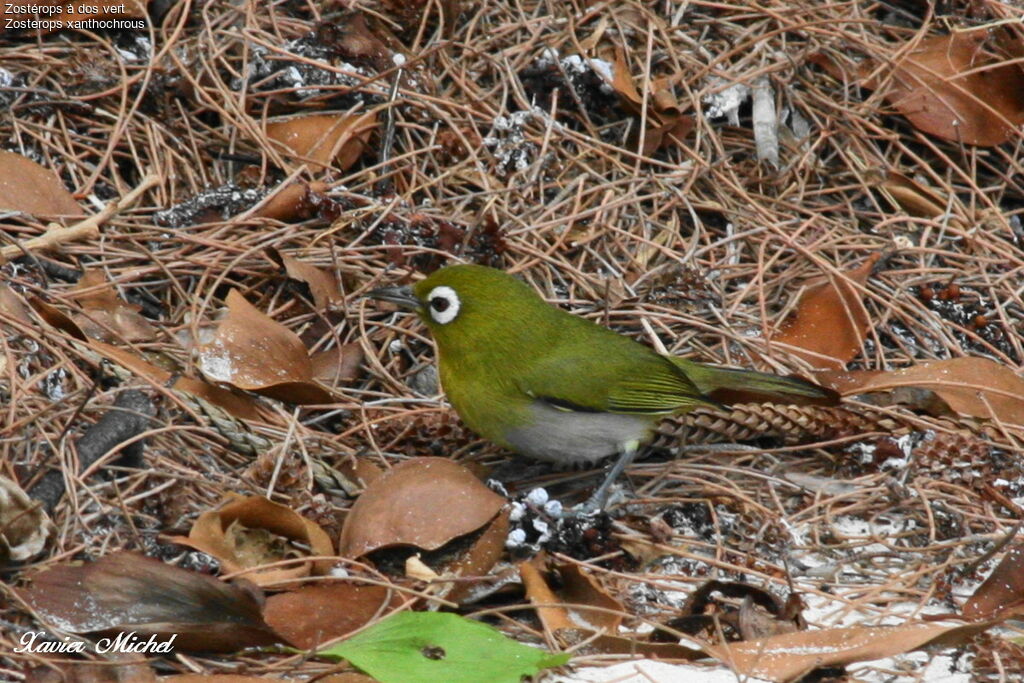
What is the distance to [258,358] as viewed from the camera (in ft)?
13.6

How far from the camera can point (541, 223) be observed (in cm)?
513

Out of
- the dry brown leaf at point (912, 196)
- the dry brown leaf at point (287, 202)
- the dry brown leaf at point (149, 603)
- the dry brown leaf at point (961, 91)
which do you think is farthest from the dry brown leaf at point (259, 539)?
the dry brown leaf at point (961, 91)

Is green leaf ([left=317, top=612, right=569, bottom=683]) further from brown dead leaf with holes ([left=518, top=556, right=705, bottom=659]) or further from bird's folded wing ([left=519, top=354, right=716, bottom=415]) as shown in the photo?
bird's folded wing ([left=519, top=354, right=716, bottom=415])

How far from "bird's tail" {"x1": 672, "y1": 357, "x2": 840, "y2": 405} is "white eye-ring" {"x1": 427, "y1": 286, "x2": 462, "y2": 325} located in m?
0.85

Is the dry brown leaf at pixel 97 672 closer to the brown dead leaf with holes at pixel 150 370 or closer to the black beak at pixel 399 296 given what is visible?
the brown dead leaf with holes at pixel 150 370

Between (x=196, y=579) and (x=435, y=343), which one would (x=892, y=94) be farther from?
(x=196, y=579)

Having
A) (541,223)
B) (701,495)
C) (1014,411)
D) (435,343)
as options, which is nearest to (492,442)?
(435,343)

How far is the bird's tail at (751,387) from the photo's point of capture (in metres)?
4.27

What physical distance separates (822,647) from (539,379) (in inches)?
59.5

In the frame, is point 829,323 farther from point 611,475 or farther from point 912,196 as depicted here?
point 611,475

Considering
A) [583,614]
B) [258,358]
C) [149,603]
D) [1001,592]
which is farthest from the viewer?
[258,358]

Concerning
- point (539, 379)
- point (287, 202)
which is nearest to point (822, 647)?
point (539, 379)

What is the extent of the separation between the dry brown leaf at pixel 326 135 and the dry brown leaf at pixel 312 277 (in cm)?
72

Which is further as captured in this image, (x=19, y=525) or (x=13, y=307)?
(x=13, y=307)
